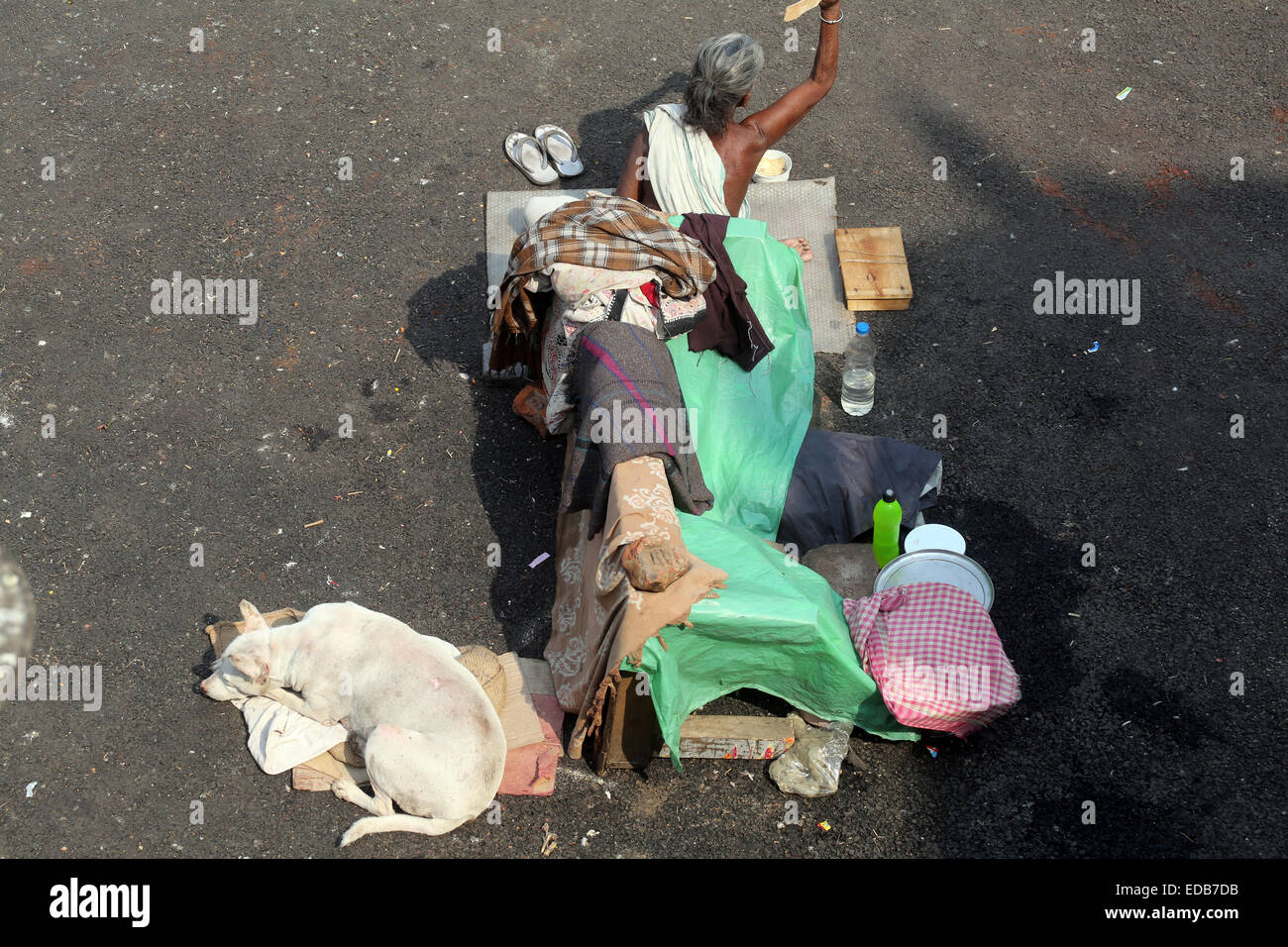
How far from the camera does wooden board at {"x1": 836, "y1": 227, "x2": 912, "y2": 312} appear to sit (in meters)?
6.20

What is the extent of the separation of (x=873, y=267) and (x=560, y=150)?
2.35 meters

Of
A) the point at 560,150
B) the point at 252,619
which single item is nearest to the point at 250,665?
the point at 252,619

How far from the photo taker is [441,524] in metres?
5.27

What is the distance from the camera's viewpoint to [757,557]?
14.0 feet

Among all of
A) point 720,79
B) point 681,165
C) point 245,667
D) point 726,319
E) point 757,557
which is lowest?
point 245,667

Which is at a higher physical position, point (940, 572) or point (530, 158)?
point (530, 158)

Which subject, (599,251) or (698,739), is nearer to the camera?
(698,739)

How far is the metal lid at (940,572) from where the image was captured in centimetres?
458

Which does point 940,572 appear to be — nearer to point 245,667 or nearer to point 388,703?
point 388,703

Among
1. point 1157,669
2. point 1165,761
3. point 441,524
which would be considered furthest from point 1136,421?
point 441,524

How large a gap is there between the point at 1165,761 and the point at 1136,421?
2.04m

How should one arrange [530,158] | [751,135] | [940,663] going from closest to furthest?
[940,663], [751,135], [530,158]

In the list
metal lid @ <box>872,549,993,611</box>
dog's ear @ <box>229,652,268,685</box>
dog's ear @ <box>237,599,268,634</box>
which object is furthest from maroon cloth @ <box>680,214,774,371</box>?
dog's ear @ <box>229,652,268,685</box>

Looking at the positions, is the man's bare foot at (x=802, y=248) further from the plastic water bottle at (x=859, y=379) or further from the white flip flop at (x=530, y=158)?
the white flip flop at (x=530, y=158)
